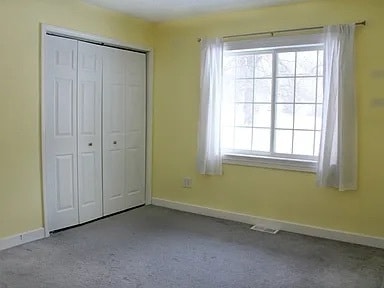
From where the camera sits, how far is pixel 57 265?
3145 mm

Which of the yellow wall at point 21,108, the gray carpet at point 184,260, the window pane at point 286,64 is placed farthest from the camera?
the window pane at point 286,64

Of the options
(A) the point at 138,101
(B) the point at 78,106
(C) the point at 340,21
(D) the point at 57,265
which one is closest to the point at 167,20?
(A) the point at 138,101

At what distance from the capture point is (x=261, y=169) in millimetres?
4277

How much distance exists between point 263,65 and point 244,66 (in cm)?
23

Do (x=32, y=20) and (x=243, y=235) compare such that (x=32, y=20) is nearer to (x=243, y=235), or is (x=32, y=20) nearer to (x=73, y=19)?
(x=73, y=19)

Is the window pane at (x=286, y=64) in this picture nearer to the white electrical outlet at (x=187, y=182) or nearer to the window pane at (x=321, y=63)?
the window pane at (x=321, y=63)

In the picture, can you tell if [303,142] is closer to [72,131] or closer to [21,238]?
[72,131]

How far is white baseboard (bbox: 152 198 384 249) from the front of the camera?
374 centimetres

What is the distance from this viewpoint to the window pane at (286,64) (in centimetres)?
408

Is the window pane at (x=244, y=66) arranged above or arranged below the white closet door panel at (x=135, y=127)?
above

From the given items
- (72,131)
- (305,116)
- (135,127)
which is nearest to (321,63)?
(305,116)

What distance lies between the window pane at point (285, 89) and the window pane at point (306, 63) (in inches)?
5.1

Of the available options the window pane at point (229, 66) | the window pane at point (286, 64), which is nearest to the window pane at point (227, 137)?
the window pane at point (229, 66)

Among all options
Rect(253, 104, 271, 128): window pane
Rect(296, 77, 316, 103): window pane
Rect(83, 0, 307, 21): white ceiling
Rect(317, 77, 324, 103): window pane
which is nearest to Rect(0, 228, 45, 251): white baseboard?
Rect(83, 0, 307, 21): white ceiling
